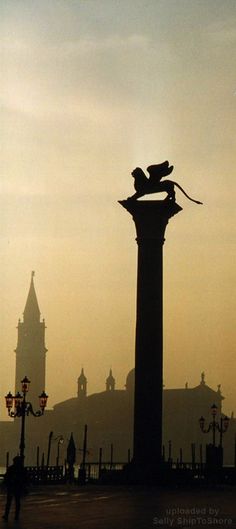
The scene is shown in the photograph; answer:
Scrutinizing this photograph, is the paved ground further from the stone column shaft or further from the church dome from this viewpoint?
the church dome

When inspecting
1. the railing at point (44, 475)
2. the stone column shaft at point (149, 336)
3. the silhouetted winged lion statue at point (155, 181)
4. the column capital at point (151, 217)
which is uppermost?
the silhouetted winged lion statue at point (155, 181)

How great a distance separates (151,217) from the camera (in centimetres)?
4128

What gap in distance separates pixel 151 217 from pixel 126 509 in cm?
1741

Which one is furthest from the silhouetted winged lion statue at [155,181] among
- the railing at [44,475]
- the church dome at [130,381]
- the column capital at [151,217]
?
the church dome at [130,381]

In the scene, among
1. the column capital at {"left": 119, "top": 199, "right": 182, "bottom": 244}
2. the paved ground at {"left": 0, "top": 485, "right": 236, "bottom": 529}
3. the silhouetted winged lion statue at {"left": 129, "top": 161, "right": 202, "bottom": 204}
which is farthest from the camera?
the silhouetted winged lion statue at {"left": 129, "top": 161, "right": 202, "bottom": 204}

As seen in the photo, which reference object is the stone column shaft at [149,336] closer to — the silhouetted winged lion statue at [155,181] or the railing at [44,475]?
the silhouetted winged lion statue at [155,181]

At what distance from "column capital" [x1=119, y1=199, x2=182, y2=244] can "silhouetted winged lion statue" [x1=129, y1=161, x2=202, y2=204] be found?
110 centimetres

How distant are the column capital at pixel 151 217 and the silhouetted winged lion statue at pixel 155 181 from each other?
110cm

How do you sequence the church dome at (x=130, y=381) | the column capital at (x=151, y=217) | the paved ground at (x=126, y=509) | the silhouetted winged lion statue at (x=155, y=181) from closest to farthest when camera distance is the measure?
1. the paved ground at (x=126, y=509)
2. the column capital at (x=151, y=217)
3. the silhouetted winged lion statue at (x=155, y=181)
4. the church dome at (x=130, y=381)

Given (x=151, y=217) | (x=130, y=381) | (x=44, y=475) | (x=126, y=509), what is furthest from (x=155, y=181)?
(x=130, y=381)

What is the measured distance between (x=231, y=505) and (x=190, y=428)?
556 ft

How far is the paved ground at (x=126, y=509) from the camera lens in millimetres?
21734

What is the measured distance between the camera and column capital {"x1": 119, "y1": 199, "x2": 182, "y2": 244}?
135 ft

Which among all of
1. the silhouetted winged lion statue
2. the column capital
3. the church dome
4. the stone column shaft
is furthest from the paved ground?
the church dome
